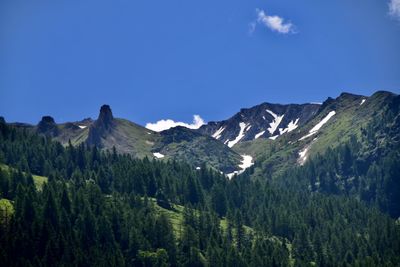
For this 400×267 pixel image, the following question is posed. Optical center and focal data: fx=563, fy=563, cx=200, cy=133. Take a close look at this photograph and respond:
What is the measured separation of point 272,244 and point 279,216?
32746mm

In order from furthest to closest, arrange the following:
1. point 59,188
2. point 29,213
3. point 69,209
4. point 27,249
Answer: point 59,188 → point 69,209 → point 29,213 → point 27,249

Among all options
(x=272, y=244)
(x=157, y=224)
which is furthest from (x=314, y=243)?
(x=157, y=224)

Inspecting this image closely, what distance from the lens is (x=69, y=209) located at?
520 feet

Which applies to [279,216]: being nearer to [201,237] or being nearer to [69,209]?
[201,237]

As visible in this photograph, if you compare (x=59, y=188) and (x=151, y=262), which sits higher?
(x=59, y=188)

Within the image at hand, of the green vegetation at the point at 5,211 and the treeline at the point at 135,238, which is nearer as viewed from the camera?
the treeline at the point at 135,238

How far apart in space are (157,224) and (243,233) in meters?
32.8

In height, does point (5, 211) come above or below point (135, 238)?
above

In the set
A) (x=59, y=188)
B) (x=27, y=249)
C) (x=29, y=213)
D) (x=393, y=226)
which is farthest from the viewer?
(x=393, y=226)

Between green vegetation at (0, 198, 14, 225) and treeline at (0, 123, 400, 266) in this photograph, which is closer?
treeline at (0, 123, 400, 266)

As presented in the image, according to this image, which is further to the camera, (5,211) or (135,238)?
(135,238)

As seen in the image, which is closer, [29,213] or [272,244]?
[29,213]

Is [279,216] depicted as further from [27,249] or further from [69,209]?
[27,249]

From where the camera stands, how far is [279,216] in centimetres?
19912
